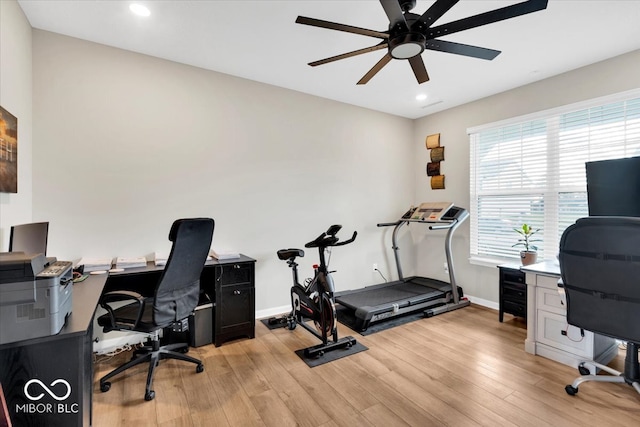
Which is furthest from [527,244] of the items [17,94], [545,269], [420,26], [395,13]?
[17,94]

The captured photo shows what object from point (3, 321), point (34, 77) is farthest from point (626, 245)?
point (34, 77)

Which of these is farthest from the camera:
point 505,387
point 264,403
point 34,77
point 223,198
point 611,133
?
point 223,198

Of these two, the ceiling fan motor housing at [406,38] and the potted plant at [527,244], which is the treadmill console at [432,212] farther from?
the ceiling fan motor housing at [406,38]

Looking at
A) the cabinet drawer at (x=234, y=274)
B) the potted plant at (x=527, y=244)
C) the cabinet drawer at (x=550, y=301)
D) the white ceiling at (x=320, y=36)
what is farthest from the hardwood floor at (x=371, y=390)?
the white ceiling at (x=320, y=36)

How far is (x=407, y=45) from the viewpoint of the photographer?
1.98m

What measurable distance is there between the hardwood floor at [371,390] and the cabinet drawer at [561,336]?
17cm

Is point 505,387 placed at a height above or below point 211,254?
below

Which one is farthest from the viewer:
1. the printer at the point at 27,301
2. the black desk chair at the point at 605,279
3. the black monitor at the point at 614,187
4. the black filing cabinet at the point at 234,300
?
the black filing cabinet at the point at 234,300

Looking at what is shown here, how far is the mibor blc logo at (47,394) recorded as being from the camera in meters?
1.32

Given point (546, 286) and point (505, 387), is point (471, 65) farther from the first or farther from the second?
point (505, 387)

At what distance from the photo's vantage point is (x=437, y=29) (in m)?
1.90

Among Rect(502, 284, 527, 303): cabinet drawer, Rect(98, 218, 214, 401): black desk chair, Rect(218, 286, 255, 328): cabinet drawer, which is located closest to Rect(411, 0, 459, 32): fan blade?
Rect(98, 218, 214, 401): black desk chair

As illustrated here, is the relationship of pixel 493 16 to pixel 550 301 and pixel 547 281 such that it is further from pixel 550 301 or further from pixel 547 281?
pixel 550 301

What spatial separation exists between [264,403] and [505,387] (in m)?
1.81
